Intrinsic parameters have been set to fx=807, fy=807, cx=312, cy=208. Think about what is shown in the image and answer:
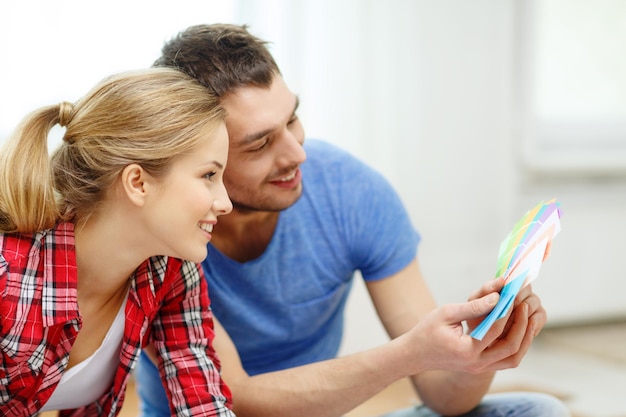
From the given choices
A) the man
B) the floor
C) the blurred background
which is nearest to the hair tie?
the man

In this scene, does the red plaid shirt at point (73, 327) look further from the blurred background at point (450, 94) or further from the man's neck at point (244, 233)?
the blurred background at point (450, 94)

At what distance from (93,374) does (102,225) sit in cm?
22

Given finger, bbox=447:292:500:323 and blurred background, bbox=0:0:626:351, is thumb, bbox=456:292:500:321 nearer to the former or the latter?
finger, bbox=447:292:500:323

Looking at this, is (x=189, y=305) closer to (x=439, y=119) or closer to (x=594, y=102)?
(x=439, y=119)

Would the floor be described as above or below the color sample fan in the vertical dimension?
below

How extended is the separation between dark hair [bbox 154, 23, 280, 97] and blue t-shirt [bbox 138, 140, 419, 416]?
0.85 feet

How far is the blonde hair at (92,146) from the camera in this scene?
1.00m

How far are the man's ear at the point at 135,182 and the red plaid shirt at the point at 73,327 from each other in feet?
0.31

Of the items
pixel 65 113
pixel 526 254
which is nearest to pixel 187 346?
pixel 65 113

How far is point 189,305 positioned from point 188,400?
14 cm

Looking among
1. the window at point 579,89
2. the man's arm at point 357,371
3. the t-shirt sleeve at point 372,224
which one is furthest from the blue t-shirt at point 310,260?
the window at point 579,89

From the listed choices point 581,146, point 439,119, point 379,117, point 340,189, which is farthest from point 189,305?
point 581,146

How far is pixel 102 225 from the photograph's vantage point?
1071 millimetres

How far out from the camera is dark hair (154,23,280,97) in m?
1.24
